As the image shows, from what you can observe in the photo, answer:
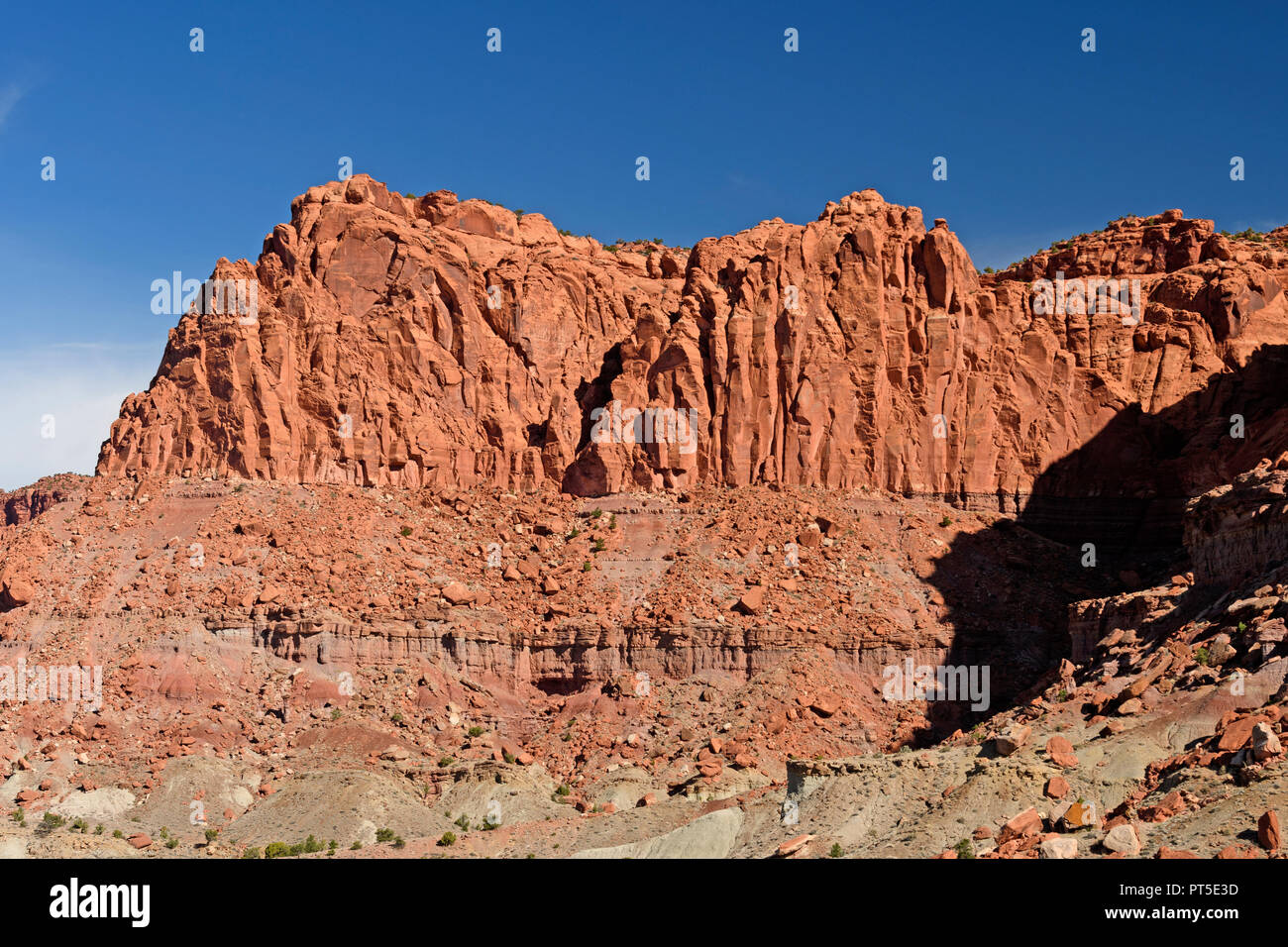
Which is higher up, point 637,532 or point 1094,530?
point 637,532

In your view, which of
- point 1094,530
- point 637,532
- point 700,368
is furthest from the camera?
point 700,368

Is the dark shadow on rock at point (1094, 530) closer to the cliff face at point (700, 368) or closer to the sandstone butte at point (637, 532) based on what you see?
the sandstone butte at point (637, 532)

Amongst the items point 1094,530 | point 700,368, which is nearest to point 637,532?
point 700,368

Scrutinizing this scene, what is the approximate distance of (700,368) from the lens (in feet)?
313

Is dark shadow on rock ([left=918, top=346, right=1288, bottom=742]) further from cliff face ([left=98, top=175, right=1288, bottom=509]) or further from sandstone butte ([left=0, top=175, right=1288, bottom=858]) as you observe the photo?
cliff face ([left=98, top=175, right=1288, bottom=509])

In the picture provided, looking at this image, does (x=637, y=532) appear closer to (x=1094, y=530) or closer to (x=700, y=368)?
(x=700, y=368)

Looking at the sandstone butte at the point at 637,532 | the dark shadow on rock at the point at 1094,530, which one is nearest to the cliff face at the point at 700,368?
the sandstone butte at the point at 637,532

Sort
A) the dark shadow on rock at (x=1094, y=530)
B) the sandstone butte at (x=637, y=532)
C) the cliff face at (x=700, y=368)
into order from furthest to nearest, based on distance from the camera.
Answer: the cliff face at (x=700, y=368)
the dark shadow on rock at (x=1094, y=530)
the sandstone butte at (x=637, y=532)

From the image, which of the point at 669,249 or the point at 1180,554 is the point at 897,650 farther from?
the point at 669,249

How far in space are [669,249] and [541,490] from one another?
27.7 metres

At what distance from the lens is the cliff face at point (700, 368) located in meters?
93.6

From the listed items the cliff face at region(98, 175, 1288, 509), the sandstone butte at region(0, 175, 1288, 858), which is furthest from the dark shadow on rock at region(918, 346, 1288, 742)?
the cliff face at region(98, 175, 1288, 509)

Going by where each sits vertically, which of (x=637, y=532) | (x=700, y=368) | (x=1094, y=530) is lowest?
(x=1094, y=530)
